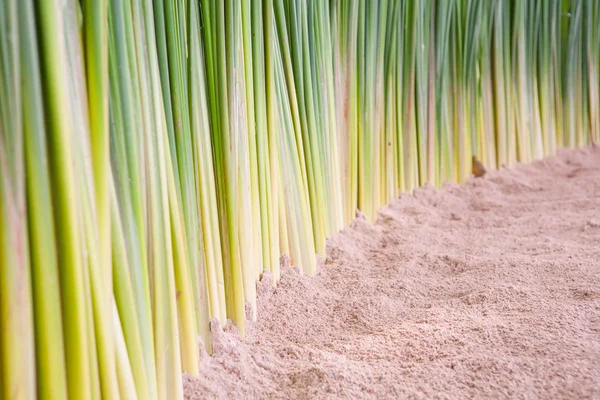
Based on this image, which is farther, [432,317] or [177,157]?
[432,317]

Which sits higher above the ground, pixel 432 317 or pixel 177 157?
pixel 177 157

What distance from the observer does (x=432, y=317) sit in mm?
1341

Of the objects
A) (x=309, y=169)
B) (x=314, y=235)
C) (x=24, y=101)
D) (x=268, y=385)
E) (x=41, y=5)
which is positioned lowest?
(x=268, y=385)

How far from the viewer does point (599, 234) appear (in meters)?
1.82

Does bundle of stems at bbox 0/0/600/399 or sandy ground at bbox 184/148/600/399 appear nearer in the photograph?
bundle of stems at bbox 0/0/600/399

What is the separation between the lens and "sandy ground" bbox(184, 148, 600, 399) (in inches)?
41.8

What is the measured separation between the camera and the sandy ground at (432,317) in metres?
1.06

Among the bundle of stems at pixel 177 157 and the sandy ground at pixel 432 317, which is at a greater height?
the bundle of stems at pixel 177 157

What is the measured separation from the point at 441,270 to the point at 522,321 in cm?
40

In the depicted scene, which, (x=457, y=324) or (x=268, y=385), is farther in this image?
(x=457, y=324)

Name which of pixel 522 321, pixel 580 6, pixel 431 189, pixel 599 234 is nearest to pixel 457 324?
pixel 522 321

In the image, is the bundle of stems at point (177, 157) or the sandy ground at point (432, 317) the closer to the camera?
the bundle of stems at point (177, 157)

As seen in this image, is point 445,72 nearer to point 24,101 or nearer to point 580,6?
point 580,6

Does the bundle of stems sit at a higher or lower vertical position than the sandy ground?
higher
